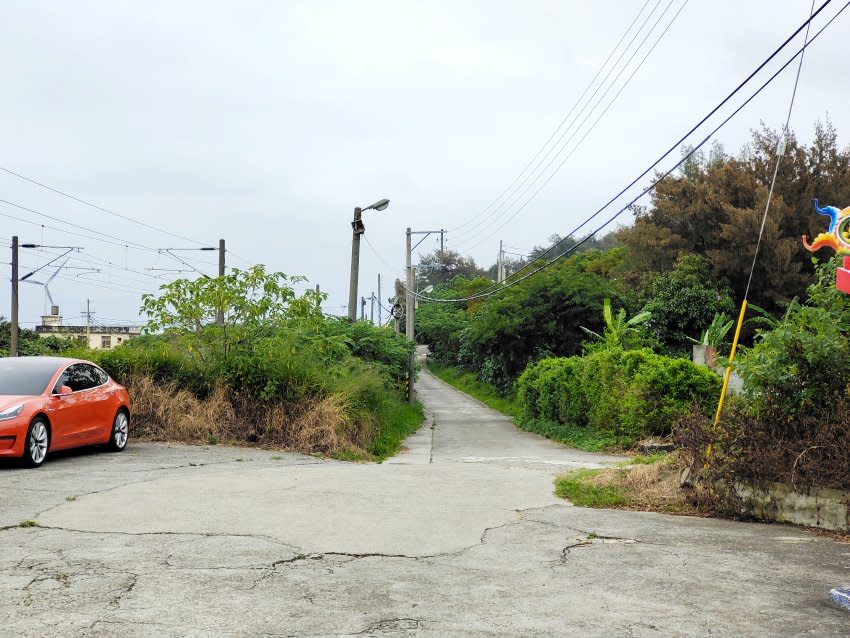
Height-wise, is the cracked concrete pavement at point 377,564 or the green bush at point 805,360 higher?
the green bush at point 805,360

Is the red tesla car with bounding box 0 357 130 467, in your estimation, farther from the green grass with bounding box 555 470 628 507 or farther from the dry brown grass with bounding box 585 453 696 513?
the dry brown grass with bounding box 585 453 696 513

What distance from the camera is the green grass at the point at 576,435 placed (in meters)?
22.8

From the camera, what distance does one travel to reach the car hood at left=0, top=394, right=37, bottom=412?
1259 centimetres

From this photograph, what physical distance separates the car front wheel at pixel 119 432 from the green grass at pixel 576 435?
1172 centimetres

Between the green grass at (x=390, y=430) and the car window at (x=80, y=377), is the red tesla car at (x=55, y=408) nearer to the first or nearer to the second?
the car window at (x=80, y=377)

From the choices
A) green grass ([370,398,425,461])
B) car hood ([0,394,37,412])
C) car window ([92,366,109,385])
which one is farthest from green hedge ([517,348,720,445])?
car hood ([0,394,37,412])

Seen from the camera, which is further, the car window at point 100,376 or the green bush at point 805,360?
the car window at point 100,376

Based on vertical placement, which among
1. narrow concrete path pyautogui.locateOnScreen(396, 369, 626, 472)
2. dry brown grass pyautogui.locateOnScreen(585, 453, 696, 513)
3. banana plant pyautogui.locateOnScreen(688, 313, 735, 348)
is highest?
banana plant pyautogui.locateOnScreen(688, 313, 735, 348)

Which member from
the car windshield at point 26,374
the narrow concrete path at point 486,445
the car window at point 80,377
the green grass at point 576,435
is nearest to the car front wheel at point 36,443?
the car windshield at point 26,374

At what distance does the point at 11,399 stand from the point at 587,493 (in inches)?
316

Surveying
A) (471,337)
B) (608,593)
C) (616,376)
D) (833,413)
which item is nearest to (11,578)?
(608,593)

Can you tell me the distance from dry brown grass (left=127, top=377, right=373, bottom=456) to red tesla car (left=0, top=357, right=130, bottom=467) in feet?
7.23

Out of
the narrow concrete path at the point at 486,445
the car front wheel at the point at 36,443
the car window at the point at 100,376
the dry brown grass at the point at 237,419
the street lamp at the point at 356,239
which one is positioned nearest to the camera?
the car front wheel at the point at 36,443

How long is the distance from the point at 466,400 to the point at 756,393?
42.1m
